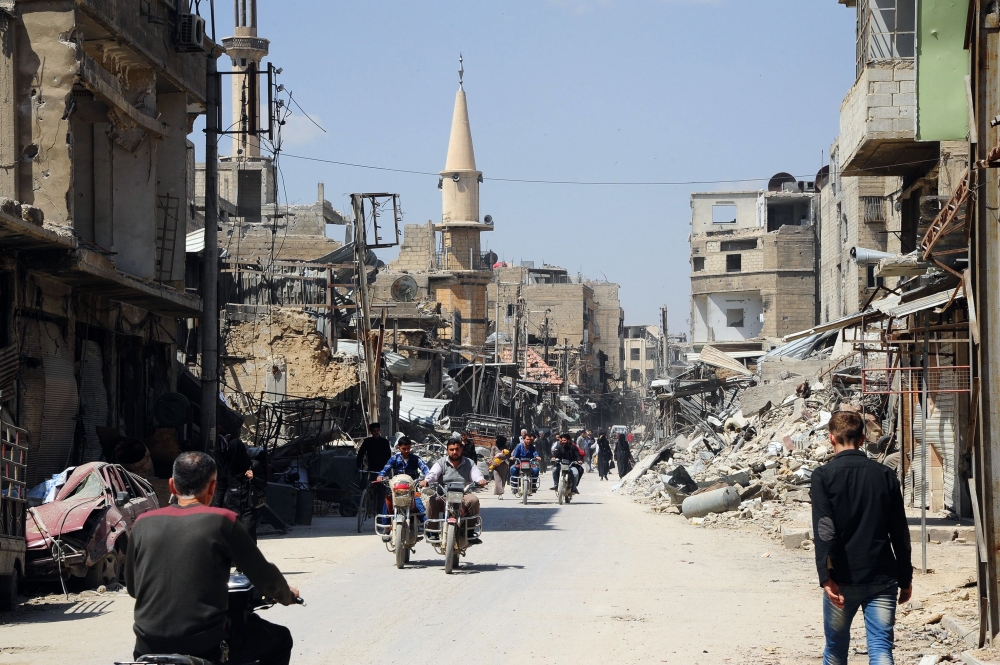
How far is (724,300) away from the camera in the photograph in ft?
237

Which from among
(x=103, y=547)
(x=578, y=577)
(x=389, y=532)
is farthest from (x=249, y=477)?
(x=578, y=577)

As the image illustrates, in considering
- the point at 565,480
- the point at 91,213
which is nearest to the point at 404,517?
the point at 91,213

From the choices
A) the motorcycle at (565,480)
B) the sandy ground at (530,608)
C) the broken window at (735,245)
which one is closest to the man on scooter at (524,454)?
the motorcycle at (565,480)

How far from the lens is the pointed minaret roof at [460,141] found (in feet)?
253

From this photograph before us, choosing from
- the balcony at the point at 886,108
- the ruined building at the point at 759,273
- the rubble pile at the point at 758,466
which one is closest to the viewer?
the balcony at the point at 886,108

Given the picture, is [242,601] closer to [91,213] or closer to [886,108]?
[91,213]

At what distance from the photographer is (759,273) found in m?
68.8

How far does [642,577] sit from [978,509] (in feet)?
17.6

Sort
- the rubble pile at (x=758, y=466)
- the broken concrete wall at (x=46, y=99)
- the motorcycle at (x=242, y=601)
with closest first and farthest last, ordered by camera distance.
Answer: the motorcycle at (x=242, y=601) < the broken concrete wall at (x=46, y=99) < the rubble pile at (x=758, y=466)

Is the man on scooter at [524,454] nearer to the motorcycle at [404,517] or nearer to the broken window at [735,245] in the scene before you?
the motorcycle at [404,517]

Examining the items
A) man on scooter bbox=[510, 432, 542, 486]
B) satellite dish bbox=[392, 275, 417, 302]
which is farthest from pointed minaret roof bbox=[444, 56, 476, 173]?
man on scooter bbox=[510, 432, 542, 486]

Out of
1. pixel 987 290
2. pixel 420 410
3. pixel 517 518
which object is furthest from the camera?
pixel 420 410

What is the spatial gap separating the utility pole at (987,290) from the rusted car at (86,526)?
25.5 feet

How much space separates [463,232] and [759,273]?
778 inches
